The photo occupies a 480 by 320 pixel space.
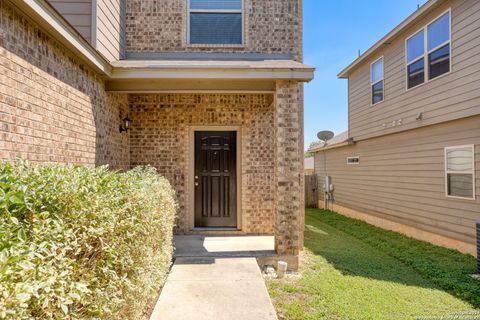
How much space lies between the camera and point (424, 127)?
6898mm

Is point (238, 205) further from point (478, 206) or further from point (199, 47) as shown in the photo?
point (478, 206)

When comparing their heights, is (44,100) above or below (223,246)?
above

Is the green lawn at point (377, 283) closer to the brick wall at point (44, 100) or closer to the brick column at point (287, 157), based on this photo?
the brick column at point (287, 157)

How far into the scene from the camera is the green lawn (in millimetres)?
3369

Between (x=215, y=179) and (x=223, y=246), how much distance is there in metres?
1.58

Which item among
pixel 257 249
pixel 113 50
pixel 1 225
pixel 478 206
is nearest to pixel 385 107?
pixel 478 206

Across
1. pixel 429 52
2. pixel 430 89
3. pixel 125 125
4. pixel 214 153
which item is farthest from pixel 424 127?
pixel 125 125

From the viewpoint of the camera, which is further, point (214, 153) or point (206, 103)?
point (214, 153)

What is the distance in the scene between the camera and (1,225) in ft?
4.44

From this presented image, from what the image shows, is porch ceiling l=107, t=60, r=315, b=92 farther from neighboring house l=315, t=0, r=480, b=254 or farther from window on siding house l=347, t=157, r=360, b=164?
window on siding house l=347, t=157, r=360, b=164

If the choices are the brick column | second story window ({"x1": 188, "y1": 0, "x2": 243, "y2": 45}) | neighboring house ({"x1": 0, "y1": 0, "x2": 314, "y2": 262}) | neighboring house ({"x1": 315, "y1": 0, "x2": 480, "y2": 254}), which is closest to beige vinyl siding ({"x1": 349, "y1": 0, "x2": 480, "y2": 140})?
neighboring house ({"x1": 315, "y1": 0, "x2": 480, "y2": 254})

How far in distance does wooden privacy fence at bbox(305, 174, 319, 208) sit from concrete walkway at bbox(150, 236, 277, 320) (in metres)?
8.36

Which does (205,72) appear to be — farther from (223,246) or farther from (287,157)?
(223,246)

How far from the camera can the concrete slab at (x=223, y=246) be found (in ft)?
15.5
